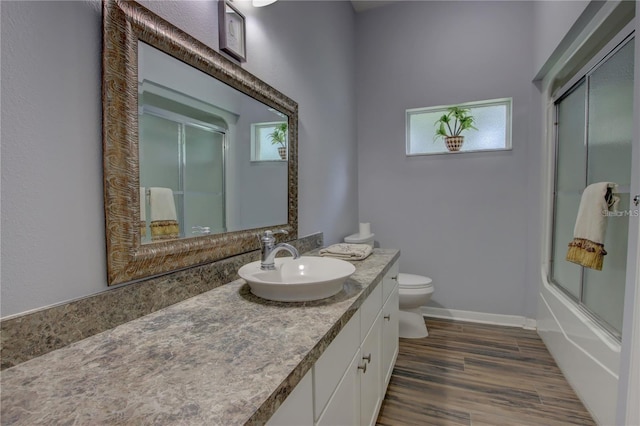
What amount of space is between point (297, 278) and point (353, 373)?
43 centimetres

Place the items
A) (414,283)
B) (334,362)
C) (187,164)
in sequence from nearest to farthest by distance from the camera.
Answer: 1. (334,362)
2. (187,164)
3. (414,283)

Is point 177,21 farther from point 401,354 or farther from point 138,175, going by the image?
point 401,354

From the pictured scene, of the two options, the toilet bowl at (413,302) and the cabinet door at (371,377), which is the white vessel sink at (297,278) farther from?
the toilet bowl at (413,302)

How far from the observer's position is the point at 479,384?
6.00 feet

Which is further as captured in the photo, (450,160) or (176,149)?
(450,160)

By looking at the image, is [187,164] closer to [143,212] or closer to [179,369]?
[143,212]

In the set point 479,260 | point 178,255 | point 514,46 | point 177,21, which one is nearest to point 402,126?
point 514,46

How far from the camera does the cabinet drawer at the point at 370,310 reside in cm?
117

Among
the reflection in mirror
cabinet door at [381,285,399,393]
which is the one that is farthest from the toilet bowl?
the reflection in mirror

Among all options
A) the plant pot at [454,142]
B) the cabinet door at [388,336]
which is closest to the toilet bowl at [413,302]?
the cabinet door at [388,336]

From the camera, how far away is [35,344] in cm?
65

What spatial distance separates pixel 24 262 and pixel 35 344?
0.58ft

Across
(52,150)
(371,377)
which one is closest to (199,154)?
(52,150)

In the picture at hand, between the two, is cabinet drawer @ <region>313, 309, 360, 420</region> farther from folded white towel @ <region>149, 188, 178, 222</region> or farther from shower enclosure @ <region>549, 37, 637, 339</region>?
shower enclosure @ <region>549, 37, 637, 339</region>
